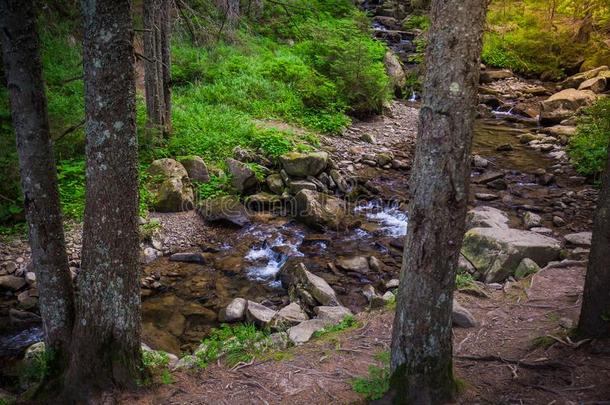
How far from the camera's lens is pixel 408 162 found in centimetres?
1446

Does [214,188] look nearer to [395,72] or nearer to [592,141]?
[592,141]

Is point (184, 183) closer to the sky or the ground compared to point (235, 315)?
closer to the sky

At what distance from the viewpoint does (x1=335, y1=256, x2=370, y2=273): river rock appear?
910cm

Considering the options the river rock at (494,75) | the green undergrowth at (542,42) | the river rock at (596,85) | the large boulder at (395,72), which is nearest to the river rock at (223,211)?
the large boulder at (395,72)

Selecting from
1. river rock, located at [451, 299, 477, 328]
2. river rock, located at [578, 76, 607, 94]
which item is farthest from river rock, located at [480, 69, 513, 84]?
river rock, located at [451, 299, 477, 328]

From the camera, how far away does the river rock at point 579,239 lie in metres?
8.58

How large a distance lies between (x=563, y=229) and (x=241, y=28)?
16023 mm

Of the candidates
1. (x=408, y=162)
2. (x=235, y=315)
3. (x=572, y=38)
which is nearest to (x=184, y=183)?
(x=235, y=315)

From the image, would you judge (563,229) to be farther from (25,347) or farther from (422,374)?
(25,347)

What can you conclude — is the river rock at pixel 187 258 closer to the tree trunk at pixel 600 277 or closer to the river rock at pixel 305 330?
the river rock at pixel 305 330

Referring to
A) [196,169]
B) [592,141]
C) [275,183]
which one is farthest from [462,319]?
[592,141]

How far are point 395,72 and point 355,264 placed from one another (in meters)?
13.6

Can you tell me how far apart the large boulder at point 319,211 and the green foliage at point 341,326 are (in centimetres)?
436

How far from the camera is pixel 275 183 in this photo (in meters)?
11.9
